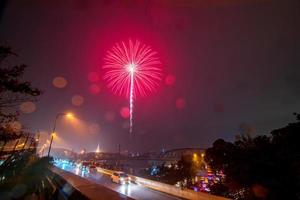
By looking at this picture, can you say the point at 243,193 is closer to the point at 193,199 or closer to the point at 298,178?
the point at 298,178

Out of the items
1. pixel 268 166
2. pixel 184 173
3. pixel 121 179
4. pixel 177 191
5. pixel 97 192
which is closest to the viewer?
pixel 97 192

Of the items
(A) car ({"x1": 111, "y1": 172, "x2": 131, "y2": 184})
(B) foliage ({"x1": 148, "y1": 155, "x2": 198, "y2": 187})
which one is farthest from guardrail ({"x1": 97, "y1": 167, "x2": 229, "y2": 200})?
(B) foliage ({"x1": 148, "y1": 155, "x2": 198, "y2": 187})

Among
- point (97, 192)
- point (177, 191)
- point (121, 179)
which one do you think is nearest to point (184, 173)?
point (121, 179)

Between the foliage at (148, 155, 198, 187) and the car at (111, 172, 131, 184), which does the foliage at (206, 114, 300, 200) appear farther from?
the foliage at (148, 155, 198, 187)

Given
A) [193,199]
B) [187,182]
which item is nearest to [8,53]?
[193,199]

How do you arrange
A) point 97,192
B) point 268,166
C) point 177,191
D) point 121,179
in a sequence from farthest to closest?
point 121,179, point 268,166, point 177,191, point 97,192

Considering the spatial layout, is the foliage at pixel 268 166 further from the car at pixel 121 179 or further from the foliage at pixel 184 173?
the foliage at pixel 184 173

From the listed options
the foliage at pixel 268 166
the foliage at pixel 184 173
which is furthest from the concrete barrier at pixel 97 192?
the foliage at pixel 184 173

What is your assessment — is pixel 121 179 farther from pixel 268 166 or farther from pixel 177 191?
pixel 268 166

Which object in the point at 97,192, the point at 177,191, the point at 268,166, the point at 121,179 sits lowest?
the point at 177,191
